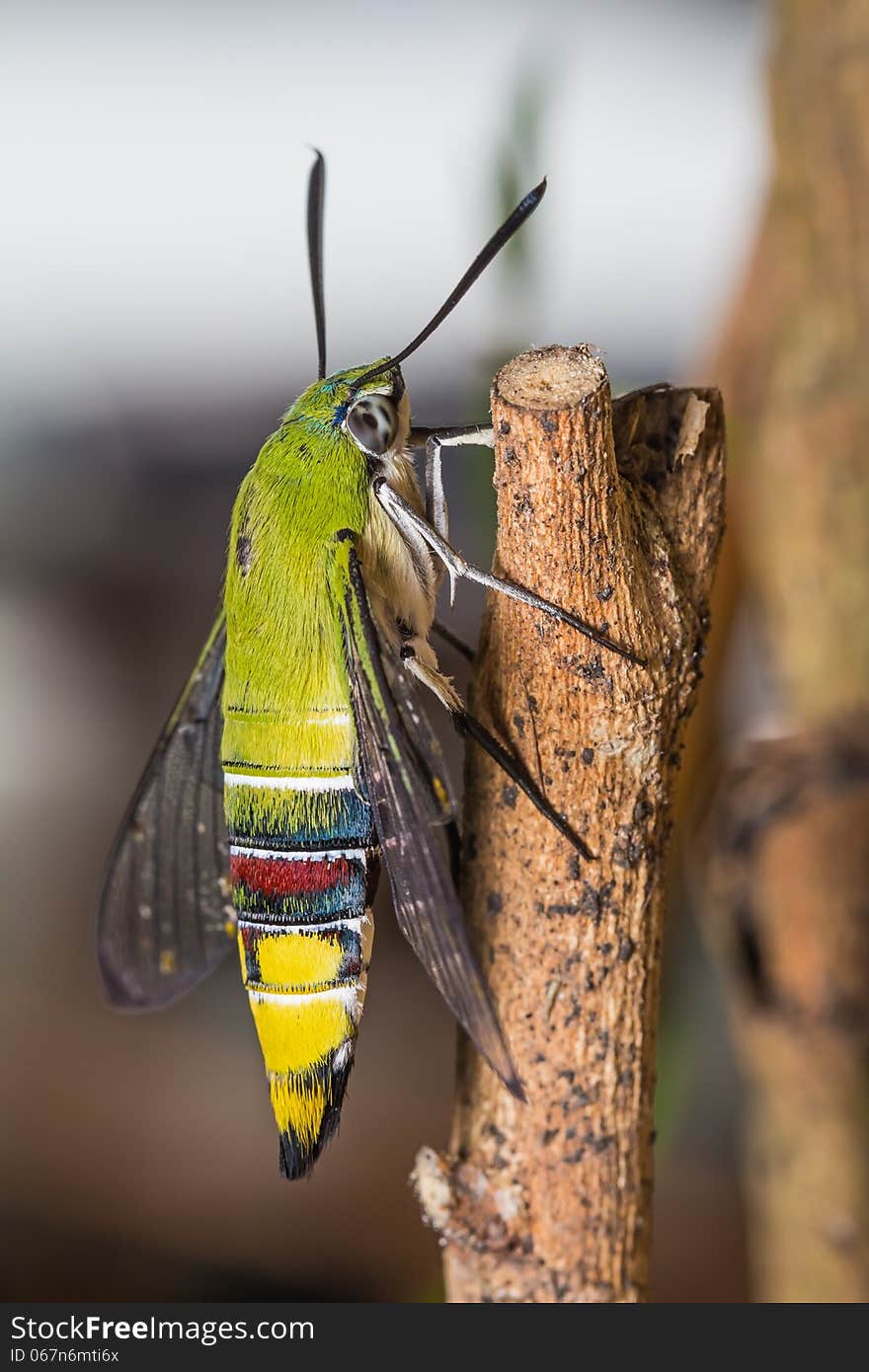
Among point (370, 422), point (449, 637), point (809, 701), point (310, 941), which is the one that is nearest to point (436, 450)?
point (370, 422)

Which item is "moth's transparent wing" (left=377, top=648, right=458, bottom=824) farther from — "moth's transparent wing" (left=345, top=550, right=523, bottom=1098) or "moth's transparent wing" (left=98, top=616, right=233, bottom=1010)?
"moth's transparent wing" (left=98, top=616, right=233, bottom=1010)

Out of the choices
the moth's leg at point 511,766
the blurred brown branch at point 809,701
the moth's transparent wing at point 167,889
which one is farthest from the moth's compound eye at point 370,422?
the blurred brown branch at point 809,701

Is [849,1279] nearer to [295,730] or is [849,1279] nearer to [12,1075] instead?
[295,730]

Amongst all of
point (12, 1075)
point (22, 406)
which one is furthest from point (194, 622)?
point (12, 1075)

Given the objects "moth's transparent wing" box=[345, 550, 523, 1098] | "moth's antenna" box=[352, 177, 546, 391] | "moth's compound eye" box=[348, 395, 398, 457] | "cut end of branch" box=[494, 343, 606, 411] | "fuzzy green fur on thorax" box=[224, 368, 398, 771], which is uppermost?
"moth's antenna" box=[352, 177, 546, 391]

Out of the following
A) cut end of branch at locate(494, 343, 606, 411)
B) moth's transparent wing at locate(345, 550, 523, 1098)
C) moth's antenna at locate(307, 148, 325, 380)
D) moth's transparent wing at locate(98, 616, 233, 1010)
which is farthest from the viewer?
moth's transparent wing at locate(98, 616, 233, 1010)

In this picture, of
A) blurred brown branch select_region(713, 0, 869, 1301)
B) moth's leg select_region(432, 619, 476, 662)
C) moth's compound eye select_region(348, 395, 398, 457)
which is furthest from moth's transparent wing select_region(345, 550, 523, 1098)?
blurred brown branch select_region(713, 0, 869, 1301)

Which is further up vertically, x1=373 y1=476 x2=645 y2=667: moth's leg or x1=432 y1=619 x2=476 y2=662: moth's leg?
x1=373 y1=476 x2=645 y2=667: moth's leg
